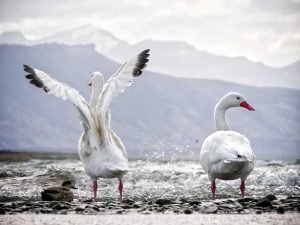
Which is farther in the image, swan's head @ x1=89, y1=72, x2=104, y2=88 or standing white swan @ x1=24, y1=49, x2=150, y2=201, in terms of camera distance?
swan's head @ x1=89, y1=72, x2=104, y2=88

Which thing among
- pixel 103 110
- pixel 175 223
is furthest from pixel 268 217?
pixel 103 110

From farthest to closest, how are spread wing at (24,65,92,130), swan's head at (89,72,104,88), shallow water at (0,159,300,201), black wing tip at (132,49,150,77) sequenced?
shallow water at (0,159,300,201) → swan's head at (89,72,104,88) → black wing tip at (132,49,150,77) → spread wing at (24,65,92,130)

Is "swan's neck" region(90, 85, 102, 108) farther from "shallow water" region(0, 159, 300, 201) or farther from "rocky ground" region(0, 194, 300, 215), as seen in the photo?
"rocky ground" region(0, 194, 300, 215)

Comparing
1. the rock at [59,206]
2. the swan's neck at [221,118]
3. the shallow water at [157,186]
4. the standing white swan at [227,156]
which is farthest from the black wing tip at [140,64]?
the shallow water at [157,186]

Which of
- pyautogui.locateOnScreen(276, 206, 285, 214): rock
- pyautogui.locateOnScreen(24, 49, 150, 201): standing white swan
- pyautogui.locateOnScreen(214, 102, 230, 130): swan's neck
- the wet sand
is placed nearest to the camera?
the wet sand

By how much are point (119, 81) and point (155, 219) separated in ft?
13.6

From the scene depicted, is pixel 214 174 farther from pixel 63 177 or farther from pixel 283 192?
pixel 63 177

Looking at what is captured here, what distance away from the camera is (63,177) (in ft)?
86.4

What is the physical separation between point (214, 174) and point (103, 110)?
2.77 m

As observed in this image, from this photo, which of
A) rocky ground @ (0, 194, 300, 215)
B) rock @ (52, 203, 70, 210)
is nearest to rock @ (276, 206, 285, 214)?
rocky ground @ (0, 194, 300, 215)

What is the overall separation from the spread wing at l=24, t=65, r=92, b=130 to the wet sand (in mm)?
3086

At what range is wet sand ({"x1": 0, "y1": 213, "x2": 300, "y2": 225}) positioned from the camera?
10.8m

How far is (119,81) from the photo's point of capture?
47.8 feet

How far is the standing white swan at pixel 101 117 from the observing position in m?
14.4
